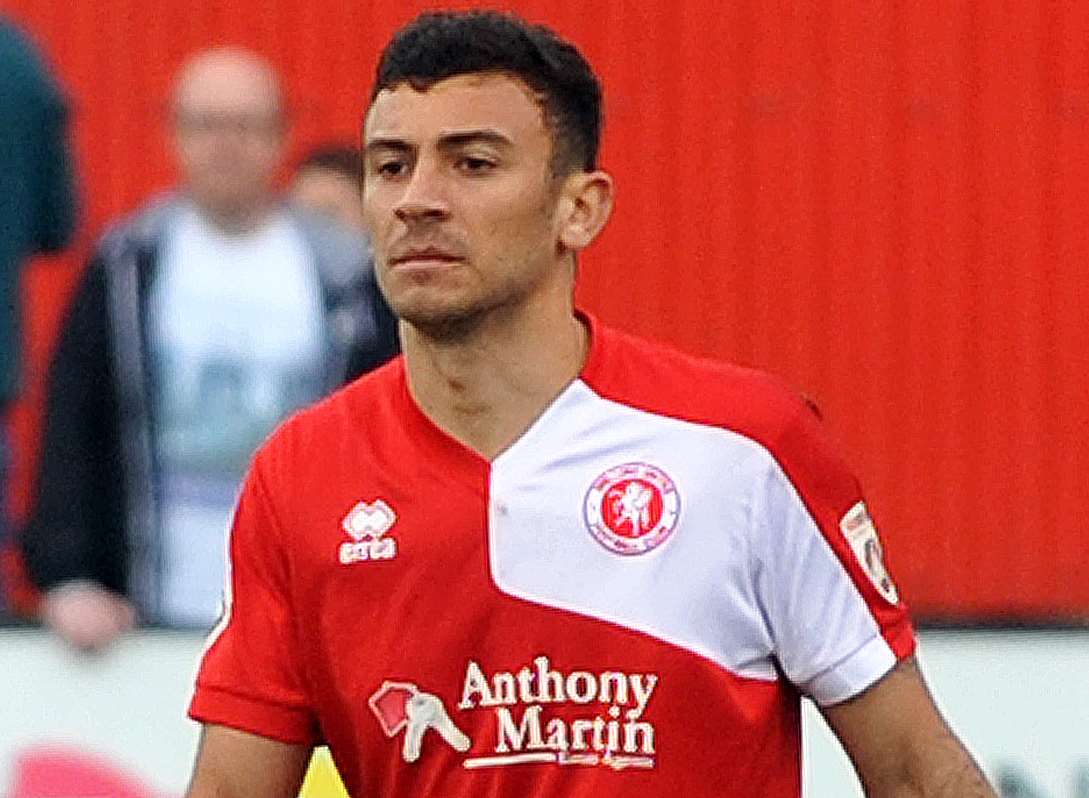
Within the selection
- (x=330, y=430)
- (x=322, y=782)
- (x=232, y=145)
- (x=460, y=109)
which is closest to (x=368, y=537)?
(x=330, y=430)

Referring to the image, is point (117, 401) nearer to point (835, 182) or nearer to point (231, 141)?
point (231, 141)

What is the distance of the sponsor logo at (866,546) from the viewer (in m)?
4.17

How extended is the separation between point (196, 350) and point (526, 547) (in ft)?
10.3

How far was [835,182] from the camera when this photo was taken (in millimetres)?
9211

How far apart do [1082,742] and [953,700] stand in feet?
0.83

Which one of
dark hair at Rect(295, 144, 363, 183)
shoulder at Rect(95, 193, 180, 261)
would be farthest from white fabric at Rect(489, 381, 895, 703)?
dark hair at Rect(295, 144, 363, 183)

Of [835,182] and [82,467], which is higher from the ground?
[835,182]

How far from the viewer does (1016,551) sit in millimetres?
8906

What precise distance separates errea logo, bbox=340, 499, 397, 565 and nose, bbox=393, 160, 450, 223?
0.37 meters

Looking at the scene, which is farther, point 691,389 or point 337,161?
point 337,161

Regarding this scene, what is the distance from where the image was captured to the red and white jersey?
409 centimetres

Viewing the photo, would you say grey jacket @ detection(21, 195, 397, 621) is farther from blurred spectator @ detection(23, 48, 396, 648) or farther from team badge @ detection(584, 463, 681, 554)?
team badge @ detection(584, 463, 681, 554)

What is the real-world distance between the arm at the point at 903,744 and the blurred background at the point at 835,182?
4849 millimetres

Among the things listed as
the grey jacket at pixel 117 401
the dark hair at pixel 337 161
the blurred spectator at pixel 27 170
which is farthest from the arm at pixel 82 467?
the dark hair at pixel 337 161
